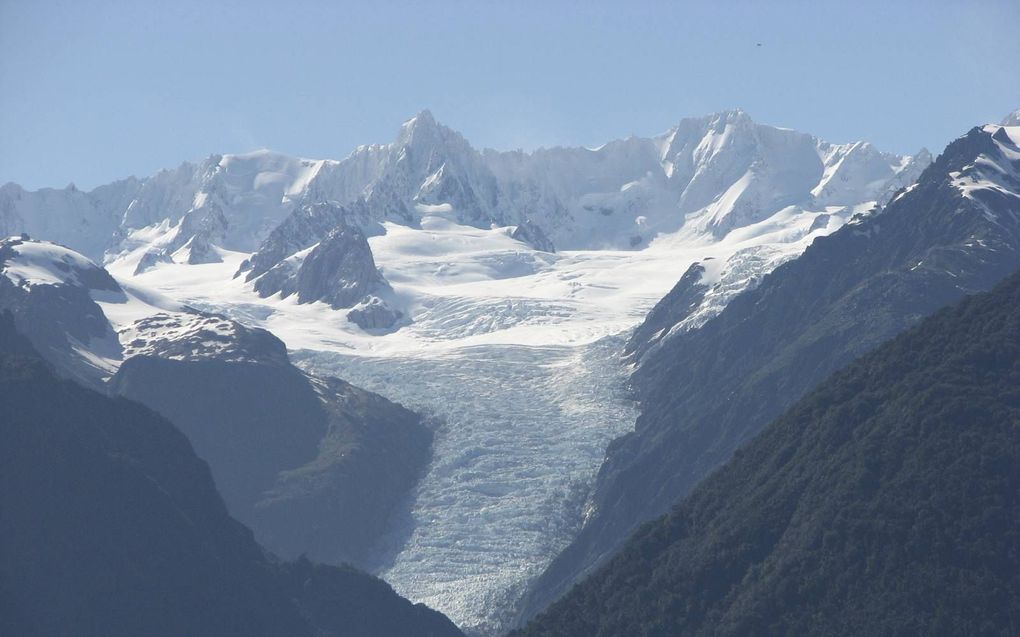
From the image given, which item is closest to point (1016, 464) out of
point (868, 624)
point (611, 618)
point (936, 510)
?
point (936, 510)

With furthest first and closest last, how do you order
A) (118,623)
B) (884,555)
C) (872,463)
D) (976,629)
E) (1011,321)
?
(118,623), (1011,321), (872,463), (884,555), (976,629)

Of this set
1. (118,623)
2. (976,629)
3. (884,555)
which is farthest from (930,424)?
(118,623)

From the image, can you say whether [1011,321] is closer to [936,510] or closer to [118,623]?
[936,510]

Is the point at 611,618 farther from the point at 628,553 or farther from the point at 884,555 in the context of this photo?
the point at 884,555

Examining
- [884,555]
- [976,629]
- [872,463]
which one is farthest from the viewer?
[872,463]

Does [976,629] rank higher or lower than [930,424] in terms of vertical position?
lower

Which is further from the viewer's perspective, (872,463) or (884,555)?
(872,463)
